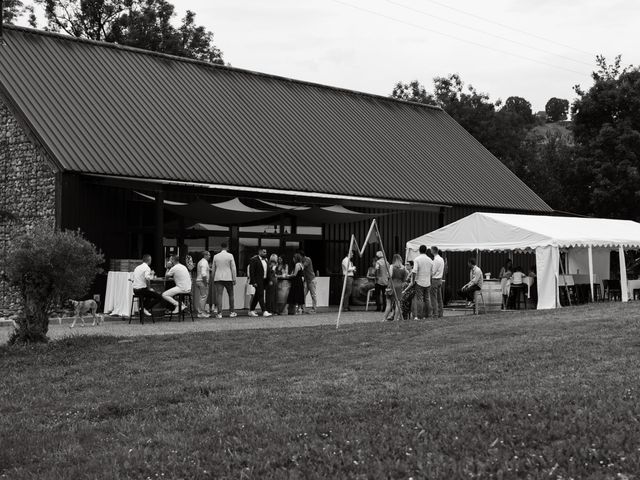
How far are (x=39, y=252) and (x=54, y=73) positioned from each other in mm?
12072

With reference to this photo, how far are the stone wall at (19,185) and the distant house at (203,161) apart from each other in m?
0.04

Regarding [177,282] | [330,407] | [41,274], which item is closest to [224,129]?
[177,282]

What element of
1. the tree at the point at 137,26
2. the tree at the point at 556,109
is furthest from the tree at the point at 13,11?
the tree at the point at 556,109

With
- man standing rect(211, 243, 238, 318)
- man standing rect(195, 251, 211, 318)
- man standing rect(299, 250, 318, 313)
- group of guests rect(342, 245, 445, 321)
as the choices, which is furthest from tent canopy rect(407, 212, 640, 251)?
man standing rect(195, 251, 211, 318)

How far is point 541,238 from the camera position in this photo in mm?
21984

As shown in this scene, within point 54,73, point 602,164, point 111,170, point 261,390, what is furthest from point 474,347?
point 602,164

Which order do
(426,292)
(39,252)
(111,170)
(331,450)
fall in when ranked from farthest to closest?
(111,170), (426,292), (39,252), (331,450)

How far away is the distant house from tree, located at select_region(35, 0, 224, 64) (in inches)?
482

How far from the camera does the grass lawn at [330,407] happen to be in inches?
251

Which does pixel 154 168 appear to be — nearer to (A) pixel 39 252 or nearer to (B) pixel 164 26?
(A) pixel 39 252

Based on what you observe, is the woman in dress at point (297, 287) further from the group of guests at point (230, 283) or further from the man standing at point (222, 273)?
the man standing at point (222, 273)

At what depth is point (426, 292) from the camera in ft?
63.0

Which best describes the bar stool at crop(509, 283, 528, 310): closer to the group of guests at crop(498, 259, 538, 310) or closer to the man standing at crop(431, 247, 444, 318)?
the group of guests at crop(498, 259, 538, 310)

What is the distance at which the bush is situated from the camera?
14016mm
